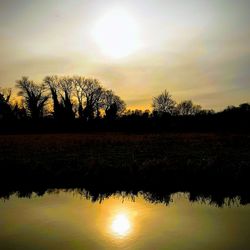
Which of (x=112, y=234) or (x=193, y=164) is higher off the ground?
(x=193, y=164)

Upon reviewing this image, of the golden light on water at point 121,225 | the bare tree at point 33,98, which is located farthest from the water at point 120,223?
the bare tree at point 33,98

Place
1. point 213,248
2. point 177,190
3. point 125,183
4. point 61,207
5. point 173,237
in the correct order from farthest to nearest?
point 125,183, point 177,190, point 61,207, point 173,237, point 213,248

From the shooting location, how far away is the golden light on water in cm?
900

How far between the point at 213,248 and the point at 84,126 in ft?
183

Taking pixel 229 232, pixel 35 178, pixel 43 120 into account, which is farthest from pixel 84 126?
pixel 229 232

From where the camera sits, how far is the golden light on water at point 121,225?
9.00m

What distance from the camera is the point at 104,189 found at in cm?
1452

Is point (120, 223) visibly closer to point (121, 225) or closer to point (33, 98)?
point (121, 225)

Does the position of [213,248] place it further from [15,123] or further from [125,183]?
[15,123]

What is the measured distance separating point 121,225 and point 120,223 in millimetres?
236

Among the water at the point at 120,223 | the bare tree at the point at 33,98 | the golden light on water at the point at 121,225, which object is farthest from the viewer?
the bare tree at the point at 33,98

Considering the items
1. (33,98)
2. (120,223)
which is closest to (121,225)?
(120,223)

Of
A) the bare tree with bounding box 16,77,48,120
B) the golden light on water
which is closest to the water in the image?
the golden light on water

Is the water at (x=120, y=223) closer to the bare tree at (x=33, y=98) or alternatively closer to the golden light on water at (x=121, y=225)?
the golden light on water at (x=121, y=225)
